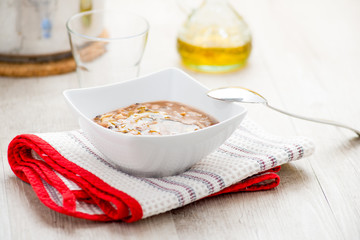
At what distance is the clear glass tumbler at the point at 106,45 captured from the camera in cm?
111

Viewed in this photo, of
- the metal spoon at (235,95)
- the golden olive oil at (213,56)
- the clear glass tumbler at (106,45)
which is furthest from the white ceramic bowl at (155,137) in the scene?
the golden olive oil at (213,56)

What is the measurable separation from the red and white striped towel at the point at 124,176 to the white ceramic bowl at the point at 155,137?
1.1 inches

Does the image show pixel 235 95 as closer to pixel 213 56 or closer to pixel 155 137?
pixel 155 137

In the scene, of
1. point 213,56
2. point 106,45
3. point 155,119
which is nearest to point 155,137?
point 155,119

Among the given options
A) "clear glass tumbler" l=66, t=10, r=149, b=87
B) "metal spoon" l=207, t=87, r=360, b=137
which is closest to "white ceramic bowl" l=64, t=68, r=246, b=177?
"metal spoon" l=207, t=87, r=360, b=137

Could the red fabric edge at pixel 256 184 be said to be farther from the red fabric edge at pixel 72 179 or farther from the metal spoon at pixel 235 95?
the metal spoon at pixel 235 95

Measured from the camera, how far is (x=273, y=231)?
0.77 m

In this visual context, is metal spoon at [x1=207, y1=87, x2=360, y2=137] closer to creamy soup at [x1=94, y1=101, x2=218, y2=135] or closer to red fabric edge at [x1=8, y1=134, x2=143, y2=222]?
creamy soup at [x1=94, y1=101, x2=218, y2=135]

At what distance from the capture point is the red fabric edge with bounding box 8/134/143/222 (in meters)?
0.75

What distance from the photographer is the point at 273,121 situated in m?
1.10

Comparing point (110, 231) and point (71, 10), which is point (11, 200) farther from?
point (71, 10)

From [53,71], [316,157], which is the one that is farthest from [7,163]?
→ [316,157]

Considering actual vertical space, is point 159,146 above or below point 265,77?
above

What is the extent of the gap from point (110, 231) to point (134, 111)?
210 millimetres
